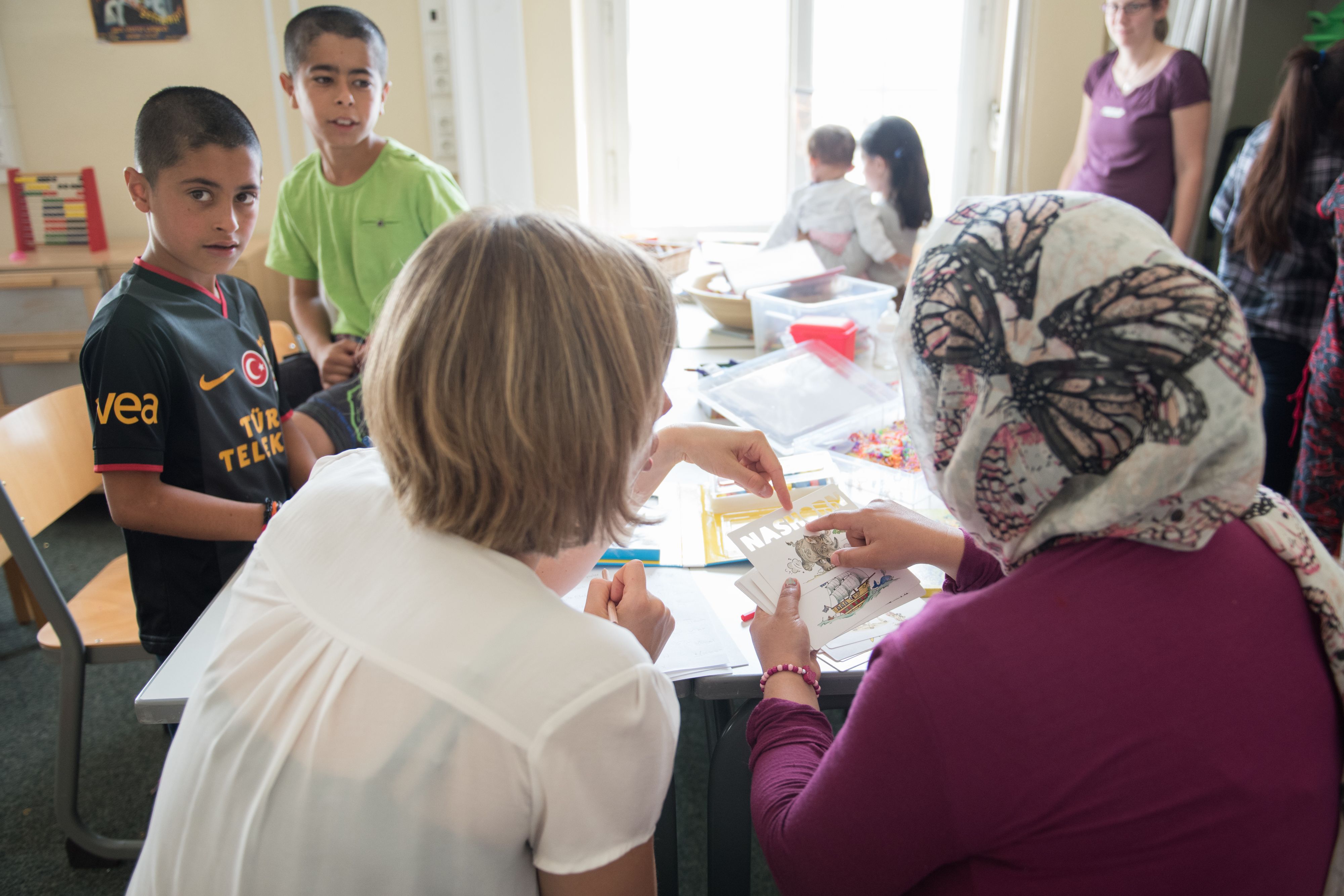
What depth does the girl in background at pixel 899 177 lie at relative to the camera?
2.97 metres

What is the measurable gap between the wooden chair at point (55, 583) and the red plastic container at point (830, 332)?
1486 millimetres

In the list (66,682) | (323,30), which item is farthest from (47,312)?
(66,682)

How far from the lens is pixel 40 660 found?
2295mm

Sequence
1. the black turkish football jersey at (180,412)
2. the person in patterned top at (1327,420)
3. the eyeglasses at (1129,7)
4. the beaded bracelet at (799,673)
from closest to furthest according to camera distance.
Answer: the beaded bracelet at (799,673) < the black turkish football jersey at (180,412) < the person in patterned top at (1327,420) < the eyeglasses at (1129,7)

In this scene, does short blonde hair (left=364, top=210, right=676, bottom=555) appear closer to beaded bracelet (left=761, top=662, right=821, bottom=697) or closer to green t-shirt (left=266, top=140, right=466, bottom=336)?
beaded bracelet (left=761, top=662, right=821, bottom=697)

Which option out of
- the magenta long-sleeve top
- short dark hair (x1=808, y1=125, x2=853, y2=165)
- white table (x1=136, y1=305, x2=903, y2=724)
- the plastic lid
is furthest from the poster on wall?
the magenta long-sleeve top

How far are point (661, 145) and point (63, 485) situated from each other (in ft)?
9.68

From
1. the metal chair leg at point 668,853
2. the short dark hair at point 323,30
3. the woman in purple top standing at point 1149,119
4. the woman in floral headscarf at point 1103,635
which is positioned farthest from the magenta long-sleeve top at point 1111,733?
the woman in purple top standing at point 1149,119

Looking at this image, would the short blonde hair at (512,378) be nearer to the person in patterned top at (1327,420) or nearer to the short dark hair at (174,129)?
the short dark hair at (174,129)

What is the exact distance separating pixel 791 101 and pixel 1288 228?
2.28m

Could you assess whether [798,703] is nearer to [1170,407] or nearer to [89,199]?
[1170,407]

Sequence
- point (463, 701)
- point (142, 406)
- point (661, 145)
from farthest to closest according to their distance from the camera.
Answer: point (661, 145)
point (142, 406)
point (463, 701)

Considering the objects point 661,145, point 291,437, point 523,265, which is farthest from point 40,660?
point 661,145

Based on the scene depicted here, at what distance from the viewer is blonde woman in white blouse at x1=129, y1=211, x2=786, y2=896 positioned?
0.61 metres
